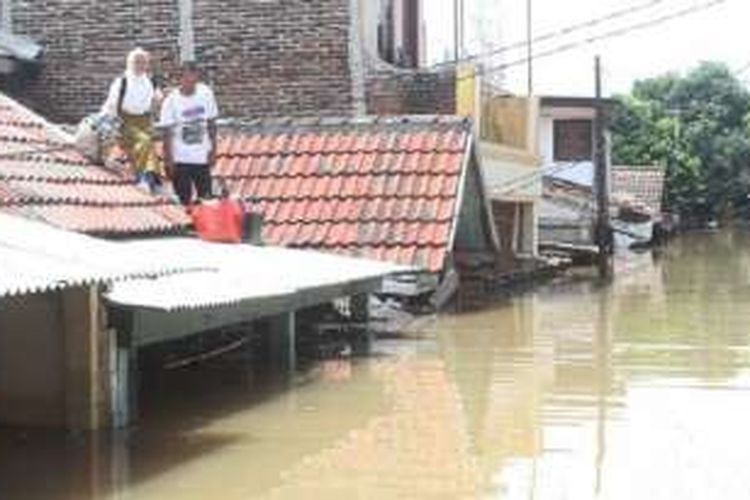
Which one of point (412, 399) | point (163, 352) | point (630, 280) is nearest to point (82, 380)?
point (412, 399)

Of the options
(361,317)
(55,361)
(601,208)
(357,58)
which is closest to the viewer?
(55,361)

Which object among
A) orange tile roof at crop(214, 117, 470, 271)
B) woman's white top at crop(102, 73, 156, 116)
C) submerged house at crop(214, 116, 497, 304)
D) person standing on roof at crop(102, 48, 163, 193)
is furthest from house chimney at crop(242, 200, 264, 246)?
orange tile roof at crop(214, 117, 470, 271)

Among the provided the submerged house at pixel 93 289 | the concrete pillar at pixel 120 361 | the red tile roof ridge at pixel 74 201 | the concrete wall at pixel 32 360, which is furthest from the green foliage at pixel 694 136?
the concrete wall at pixel 32 360

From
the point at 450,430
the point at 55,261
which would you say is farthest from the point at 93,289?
the point at 450,430

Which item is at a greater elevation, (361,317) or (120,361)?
(120,361)

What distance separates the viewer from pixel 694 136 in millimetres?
70000

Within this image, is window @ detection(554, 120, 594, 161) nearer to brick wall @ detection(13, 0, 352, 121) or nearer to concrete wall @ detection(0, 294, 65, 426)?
brick wall @ detection(13, 0, 352, 121)

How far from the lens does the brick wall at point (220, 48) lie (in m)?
21.6

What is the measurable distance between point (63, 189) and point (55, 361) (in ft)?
10.5

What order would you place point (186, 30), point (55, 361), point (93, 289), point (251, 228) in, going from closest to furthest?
point (93, 289), point (55, 361), point (251, 228), point (186, 30)

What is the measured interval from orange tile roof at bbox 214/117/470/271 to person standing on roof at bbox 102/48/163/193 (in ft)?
10.1

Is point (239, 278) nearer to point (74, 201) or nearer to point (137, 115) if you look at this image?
point (74, 201)

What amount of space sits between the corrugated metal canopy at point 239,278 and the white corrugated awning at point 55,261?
0.27 m

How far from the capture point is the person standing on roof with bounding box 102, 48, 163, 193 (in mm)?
16016
